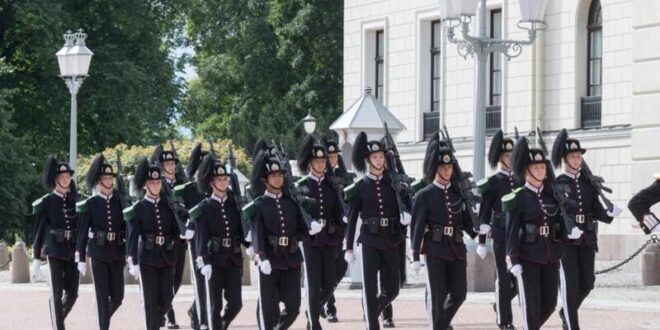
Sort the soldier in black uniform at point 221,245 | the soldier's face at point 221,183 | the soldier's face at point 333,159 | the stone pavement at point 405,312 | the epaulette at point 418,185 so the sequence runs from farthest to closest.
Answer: the soldier's face at point 333,159 < the stone pavement at point 405,312 < the epaulette at point 418,185 < the soldier's face at point 221,183 < the soldier in black uniform at point 221,245

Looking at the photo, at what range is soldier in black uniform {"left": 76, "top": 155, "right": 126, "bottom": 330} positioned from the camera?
19.5 m

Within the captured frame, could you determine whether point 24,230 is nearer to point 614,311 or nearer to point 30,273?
point 30,273

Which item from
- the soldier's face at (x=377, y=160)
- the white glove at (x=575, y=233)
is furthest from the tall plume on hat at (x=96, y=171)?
the white glove at (x=575, y=233)

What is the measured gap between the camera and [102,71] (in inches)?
2084

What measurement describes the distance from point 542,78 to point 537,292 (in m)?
21.5

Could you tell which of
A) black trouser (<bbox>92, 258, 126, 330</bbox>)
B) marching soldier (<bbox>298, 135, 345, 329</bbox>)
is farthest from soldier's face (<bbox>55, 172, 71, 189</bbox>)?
marching soldier (<bbox>298, 135, 345, 329</bbox>)

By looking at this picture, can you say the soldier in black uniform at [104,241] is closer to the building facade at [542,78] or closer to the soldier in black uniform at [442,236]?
the soldier in black uniform at [442,236]

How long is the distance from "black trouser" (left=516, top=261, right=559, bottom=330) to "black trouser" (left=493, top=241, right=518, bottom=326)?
7.82ft

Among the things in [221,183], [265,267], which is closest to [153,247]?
[221,183]

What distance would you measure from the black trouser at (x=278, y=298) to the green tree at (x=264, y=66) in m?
40.6

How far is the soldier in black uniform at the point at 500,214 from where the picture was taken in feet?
64.7

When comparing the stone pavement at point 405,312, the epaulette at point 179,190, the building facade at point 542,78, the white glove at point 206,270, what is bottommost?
the stone pavement at point 405,312

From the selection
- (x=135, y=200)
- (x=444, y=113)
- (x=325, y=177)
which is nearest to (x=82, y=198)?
(x=135, y=200)

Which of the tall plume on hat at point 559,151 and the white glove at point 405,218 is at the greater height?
the tall plume on hat at point 559,151
